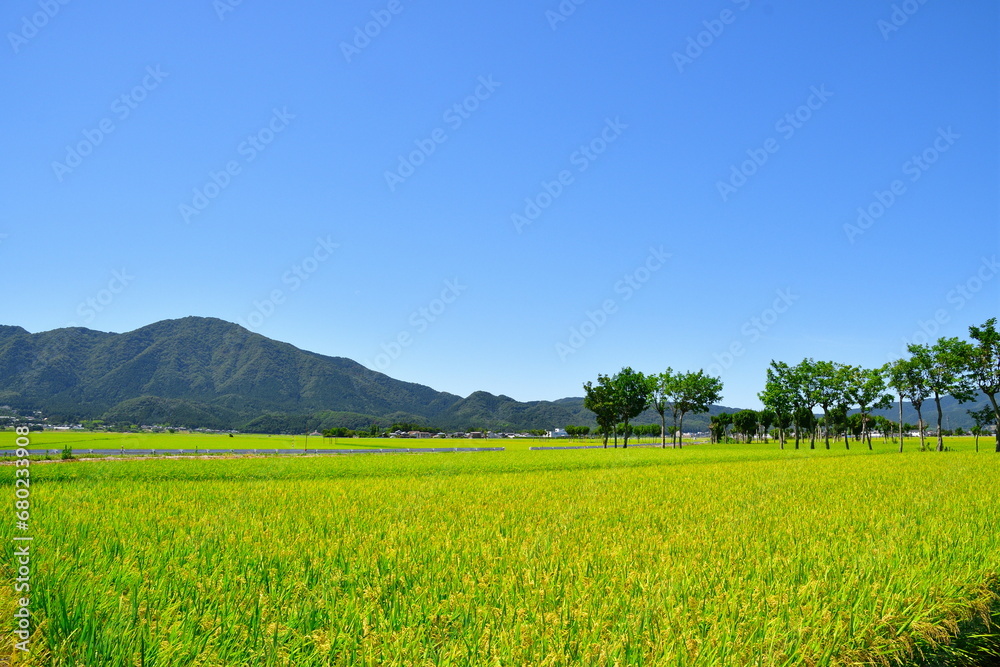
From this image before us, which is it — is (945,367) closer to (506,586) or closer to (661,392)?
(661,392)

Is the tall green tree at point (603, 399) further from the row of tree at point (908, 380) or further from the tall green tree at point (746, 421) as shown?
the tall green tree at point (746, 421)

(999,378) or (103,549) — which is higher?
(999,378)

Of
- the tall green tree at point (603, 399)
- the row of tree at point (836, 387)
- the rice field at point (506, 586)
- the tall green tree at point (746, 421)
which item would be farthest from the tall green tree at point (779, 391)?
the rice field at point (506, 586)

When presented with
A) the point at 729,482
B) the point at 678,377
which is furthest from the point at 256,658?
the point at 678,377

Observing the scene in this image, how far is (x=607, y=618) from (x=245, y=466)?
85.9 feet

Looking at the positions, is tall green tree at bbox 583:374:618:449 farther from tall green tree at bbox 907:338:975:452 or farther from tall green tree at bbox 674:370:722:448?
tall green tree at bbox 907:338:975:452

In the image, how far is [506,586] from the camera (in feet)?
16.3

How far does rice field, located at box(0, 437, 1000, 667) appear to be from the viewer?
146 inches

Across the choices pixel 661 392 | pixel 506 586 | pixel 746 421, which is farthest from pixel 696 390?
pixel 506 586

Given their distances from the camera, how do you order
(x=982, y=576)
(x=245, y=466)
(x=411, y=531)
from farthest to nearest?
(x=245, y=466)
(x=411, y=531)
(x=982, y=576)

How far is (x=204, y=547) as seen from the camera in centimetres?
686

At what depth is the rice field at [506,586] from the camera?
3.70 metres

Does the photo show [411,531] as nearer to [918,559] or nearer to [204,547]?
[204,547]

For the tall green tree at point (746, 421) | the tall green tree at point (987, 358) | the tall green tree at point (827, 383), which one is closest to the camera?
the tall green tree at point (987, 358)
